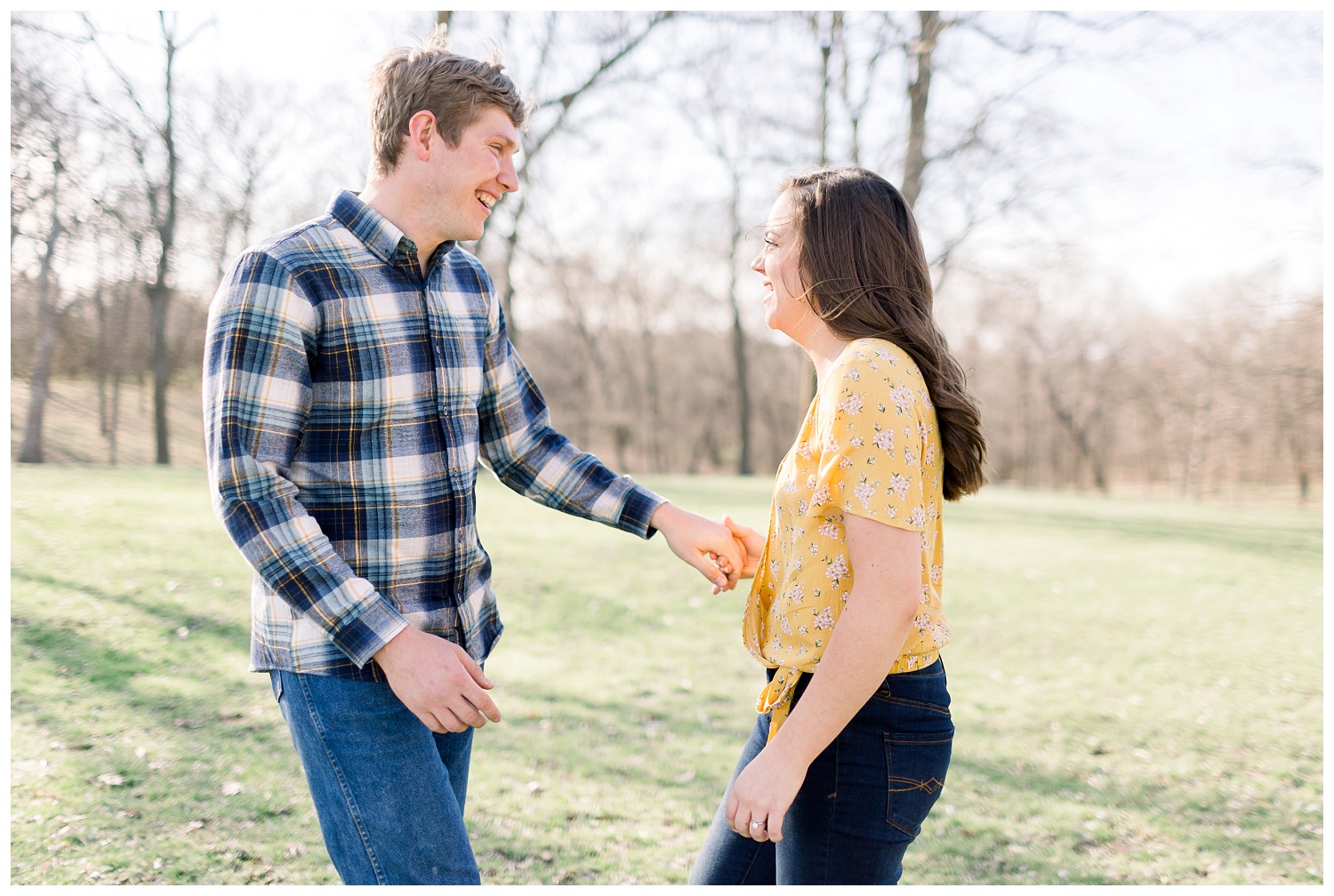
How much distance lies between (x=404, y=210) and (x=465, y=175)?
16 cm

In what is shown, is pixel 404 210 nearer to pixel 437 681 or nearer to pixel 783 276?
pixel 783 276

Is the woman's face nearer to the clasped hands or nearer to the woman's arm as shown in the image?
the woman's arm

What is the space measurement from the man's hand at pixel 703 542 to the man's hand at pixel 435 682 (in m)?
0.84

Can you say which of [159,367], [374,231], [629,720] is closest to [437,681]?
[374,231]

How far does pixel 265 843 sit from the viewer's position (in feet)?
11.8

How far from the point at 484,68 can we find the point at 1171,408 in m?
38.2

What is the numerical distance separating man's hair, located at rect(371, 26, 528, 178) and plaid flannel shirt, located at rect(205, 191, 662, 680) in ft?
0.64

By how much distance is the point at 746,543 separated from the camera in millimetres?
2576

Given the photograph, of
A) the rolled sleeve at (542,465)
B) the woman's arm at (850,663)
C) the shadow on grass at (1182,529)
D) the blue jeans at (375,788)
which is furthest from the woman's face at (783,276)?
the shadow on grass at (1182,529)

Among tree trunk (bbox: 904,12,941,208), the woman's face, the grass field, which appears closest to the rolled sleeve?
the woman's face

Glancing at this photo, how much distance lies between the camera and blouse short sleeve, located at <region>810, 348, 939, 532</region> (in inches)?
64.0

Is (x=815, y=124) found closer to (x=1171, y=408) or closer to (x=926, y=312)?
(x=926, y=312)

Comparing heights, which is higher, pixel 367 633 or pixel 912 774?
pixel 367 633

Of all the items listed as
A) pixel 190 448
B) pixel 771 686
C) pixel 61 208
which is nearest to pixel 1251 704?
pixel 771 686
